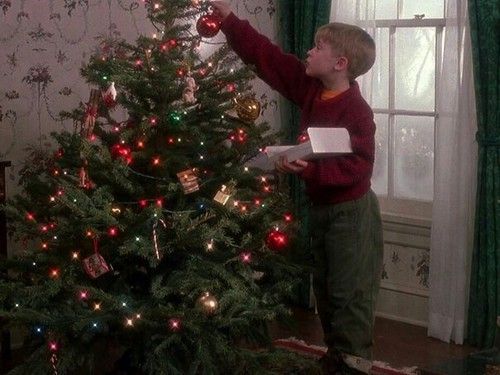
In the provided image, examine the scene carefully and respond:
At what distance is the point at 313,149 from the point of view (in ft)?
10.3

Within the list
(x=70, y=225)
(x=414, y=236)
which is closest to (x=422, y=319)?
(x=414, y=236)

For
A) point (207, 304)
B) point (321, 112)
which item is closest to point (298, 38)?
point (321, 112)

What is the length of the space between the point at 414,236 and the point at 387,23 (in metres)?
0.98

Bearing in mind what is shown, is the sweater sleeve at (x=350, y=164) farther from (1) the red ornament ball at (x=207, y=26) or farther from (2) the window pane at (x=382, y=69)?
(2) the window pane at (x=382, y=69)

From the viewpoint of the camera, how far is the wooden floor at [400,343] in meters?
3.99

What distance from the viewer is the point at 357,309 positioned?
11.3 ft

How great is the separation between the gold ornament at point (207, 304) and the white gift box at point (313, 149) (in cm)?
51

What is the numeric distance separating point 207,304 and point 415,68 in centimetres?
194

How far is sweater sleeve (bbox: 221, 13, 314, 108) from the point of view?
3578 mm

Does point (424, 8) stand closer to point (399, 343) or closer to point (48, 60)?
point (399, 343)

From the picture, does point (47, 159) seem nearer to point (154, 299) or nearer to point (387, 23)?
point (154, 299)

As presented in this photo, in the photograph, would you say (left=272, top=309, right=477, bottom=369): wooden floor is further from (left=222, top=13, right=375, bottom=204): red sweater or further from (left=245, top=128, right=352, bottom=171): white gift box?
(left=245, top=128, right=352, bottom=171): white gift box

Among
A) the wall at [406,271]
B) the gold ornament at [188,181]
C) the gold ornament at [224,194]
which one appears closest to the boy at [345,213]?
the gold ornament at [224,194]

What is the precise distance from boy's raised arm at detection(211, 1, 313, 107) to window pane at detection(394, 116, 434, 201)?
1.06m
